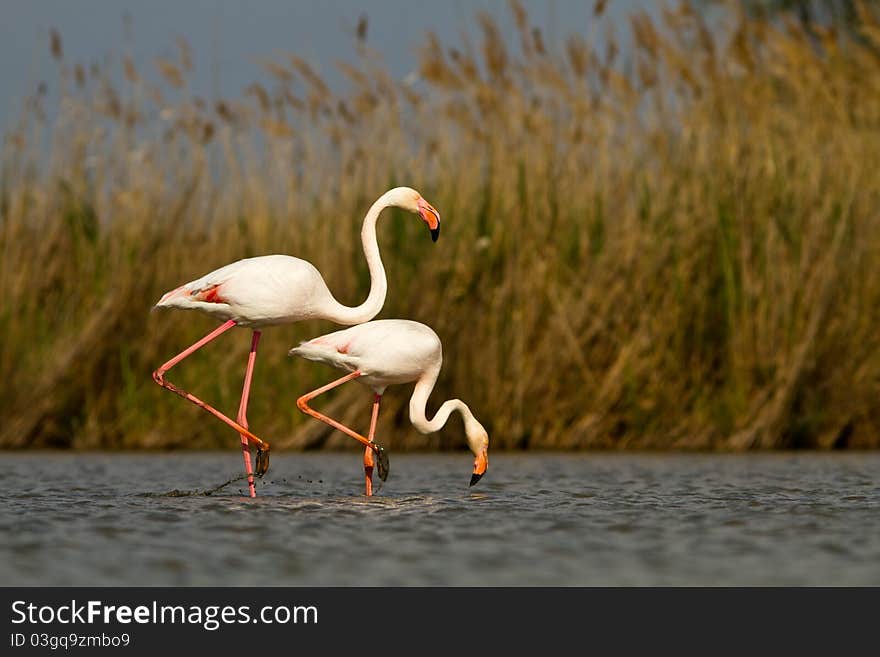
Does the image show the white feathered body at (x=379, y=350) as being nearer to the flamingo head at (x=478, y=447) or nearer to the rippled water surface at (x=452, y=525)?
the flamingo head at (x=478, y=447)

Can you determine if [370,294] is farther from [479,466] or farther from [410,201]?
[479,466]

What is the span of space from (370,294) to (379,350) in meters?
0.32

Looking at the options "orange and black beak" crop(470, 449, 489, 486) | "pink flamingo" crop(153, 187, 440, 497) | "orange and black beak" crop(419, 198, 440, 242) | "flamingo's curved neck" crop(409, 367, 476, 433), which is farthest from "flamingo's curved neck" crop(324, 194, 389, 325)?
"orange and black beak" crop(470, 449, 489, 486)

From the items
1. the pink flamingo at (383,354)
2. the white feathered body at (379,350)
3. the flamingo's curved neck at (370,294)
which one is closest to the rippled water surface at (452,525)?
the pink flamingo at (383,354)

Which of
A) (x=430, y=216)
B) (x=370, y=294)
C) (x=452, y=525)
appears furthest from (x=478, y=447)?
(x=452, y=525)

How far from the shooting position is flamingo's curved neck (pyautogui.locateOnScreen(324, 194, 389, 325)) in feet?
25.7

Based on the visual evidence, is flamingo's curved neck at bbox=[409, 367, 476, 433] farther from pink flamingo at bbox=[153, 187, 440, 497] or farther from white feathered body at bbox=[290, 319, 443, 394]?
pink flamingo at bbox=[153, 187, 440, 497]

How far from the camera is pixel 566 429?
34.8 feet

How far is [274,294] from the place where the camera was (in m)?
7.67

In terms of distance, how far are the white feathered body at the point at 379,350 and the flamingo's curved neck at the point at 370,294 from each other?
0.20 ft
